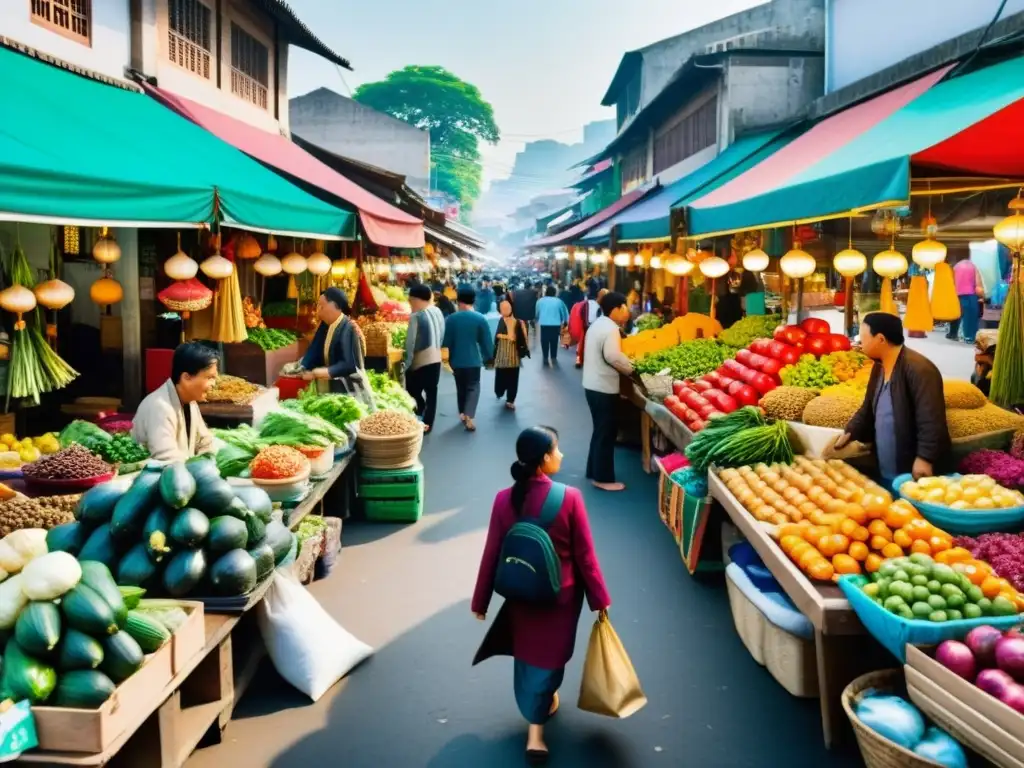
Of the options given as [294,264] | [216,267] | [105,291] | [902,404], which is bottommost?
[902,404]

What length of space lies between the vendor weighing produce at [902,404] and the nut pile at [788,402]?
1.01m

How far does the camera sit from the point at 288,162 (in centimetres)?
1137

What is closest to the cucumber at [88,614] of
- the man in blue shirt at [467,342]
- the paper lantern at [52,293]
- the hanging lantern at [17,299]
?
the hanging lantern at [17,299]

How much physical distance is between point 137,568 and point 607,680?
2100 millimetres

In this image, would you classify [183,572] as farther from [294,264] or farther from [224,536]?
[294,264]

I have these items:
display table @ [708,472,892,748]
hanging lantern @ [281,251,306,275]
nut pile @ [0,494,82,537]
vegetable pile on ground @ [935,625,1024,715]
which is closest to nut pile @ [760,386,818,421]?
display table @ [708,472,892,748]

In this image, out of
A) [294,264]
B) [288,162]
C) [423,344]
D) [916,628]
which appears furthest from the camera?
[288,162]

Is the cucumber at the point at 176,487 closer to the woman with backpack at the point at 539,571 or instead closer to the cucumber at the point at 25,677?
the cucumber at the point at 25,677

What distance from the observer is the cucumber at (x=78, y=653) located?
9.82 ft

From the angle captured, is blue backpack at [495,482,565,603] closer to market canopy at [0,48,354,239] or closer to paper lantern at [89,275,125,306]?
market canopy at [0,48,354,239]

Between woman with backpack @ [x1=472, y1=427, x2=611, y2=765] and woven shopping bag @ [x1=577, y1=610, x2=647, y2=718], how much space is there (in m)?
0.12

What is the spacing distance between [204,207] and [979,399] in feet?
18.4

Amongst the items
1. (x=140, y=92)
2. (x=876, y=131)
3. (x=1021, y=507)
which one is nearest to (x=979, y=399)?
(x=1021, y=507)

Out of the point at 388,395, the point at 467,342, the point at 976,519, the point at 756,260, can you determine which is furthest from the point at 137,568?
the point at 467,342
